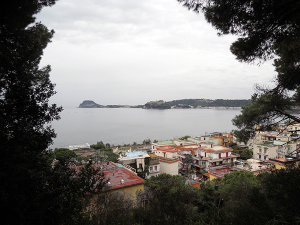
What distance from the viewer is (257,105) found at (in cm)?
584

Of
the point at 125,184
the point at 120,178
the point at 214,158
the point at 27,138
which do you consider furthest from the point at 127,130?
the point at 27,138

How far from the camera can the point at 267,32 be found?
4043mm

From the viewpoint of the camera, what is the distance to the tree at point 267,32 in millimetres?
3730

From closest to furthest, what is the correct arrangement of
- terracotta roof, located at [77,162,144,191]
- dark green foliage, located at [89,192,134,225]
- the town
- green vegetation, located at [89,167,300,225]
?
1. green vegetation, located at [89,167,300,225]
2. dark green foliage, located at [89,192,134,225]
3. terracotta roof, located at [77,162,144,191]
4. the town

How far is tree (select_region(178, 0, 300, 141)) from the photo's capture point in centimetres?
373

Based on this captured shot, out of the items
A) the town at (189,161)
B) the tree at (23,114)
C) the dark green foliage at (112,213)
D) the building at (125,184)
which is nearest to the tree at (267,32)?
the town at (189,161)

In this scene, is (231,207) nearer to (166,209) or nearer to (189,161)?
(166,209)

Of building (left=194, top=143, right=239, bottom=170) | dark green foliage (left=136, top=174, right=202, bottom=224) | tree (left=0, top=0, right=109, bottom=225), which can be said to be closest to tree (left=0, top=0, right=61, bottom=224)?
tree (left=0, top=0, right=109, bottom=225)

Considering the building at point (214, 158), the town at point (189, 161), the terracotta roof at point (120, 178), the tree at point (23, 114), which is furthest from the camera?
the building at point (214, 158)

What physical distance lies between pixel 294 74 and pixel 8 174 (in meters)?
6.14

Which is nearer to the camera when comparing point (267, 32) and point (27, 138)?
point (27, 138)

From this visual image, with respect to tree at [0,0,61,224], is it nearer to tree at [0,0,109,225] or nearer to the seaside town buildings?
tree at [0,0,109,225]

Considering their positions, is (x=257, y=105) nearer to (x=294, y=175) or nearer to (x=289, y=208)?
(x=294, y=175)

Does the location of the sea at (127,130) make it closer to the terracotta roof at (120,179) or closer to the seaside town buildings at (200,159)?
the seaside town buildings at (200,159)
